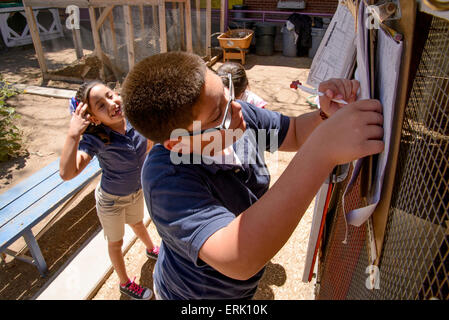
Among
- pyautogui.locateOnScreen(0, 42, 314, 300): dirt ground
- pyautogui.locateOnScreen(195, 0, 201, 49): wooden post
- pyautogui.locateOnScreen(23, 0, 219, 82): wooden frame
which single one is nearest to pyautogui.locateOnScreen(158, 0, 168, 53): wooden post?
pyautogui.locateOnScreen(23, 0, 219, 82): wooden frame

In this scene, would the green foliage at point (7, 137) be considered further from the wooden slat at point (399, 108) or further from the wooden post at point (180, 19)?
the wooden slat at point (399, 108)

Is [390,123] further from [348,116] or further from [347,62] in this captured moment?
[347,62]

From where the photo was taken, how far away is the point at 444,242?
493 mm

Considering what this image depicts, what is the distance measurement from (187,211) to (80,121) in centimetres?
144

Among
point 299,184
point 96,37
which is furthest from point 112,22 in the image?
point 299,184

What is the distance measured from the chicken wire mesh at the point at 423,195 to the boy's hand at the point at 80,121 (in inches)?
72.2

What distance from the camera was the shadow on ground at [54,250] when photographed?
2.61 meters

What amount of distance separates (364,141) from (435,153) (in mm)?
121

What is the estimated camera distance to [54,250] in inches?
118

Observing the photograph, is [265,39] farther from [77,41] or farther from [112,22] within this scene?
[77,41]

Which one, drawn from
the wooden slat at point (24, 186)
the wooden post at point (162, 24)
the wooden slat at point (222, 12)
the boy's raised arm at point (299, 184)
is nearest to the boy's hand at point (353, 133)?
the boy's raised arm at point (299, 184)

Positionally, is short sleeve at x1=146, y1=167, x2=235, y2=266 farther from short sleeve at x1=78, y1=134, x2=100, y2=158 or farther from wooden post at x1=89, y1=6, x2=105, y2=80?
wooden post at x1=89, y1=6, x2=105, y2=80

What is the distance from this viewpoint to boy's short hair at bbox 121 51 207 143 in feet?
2.85

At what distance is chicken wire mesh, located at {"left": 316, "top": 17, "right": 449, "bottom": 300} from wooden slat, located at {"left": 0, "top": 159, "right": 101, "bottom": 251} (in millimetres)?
2547
